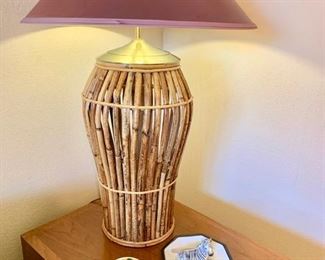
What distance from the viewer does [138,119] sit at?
2.18ft

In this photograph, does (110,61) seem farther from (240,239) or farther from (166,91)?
(240,239)

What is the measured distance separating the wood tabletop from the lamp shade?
0.52 m

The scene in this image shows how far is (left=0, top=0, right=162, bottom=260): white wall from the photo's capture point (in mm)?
795

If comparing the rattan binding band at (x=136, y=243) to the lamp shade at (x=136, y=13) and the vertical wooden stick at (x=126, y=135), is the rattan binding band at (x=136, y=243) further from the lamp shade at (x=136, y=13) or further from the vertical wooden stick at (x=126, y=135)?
the lamp shade at (x=136, y=13)

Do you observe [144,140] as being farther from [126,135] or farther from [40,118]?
[40,118]

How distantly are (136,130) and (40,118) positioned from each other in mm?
346

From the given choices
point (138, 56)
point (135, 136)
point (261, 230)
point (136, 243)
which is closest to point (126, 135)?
point (135, 136)

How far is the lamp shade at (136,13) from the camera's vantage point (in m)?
0.50

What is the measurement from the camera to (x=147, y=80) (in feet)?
2.21

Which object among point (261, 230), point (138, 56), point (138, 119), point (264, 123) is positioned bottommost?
point (261, 230)

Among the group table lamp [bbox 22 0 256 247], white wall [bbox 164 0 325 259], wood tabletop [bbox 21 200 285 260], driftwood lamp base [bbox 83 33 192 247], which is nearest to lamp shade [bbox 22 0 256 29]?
table lamp [bbox 22 0 256 247]

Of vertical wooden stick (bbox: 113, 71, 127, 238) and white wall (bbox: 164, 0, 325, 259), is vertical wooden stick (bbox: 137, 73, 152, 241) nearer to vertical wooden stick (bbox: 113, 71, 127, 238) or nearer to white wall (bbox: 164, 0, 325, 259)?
vertical wooden stick (bbox: 113, 71, 127, 238)

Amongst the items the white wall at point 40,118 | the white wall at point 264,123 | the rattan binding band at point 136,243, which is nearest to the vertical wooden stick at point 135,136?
the rattan binding band at point 136,243

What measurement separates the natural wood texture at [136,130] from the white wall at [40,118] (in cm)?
21
